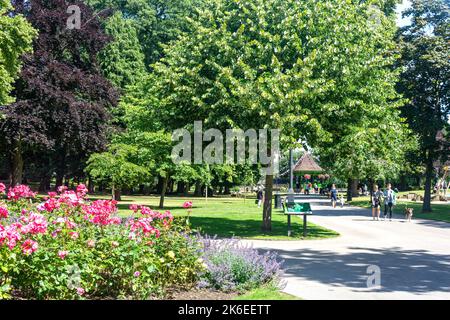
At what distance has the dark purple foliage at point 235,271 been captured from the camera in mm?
7863

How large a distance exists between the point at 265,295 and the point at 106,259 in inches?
96.9

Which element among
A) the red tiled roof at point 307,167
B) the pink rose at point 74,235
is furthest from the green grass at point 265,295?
the red tiled roof at point 307,167

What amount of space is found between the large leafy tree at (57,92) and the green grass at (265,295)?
23.2 m

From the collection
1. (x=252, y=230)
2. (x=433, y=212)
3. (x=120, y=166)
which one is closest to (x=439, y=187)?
(x=433, y=212)

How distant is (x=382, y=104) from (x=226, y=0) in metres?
7.10

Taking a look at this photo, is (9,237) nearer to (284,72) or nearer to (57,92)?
(284,72)

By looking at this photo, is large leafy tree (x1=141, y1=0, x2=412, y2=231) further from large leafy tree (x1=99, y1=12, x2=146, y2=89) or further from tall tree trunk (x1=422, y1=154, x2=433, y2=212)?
large leafy tree (x1=99, y1=12, x2=146, y2=89)

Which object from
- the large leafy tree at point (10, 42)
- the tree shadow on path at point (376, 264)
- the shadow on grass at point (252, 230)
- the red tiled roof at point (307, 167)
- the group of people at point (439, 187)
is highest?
the large leafy tree at point (10, 42)

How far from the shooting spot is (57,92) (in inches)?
1160

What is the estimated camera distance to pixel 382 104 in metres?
18.3

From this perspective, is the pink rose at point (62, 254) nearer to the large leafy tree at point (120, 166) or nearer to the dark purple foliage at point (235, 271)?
the dark purple foliage at point (235, 271)

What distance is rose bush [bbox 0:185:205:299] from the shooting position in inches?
251
